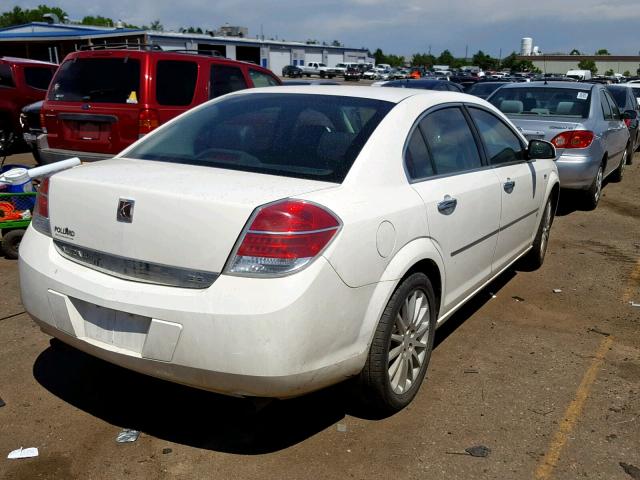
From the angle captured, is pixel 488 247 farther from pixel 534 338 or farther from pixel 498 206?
pixel 534 338

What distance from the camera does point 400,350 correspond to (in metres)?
3.29

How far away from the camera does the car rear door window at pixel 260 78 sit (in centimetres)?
929

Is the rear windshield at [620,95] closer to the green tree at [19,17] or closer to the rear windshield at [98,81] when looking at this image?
the rear windshield at [98,81]

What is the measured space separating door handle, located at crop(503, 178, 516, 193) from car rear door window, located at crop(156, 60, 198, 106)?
4.35 metres

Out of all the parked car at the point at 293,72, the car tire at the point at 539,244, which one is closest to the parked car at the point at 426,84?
the car tire at the point at 539,244

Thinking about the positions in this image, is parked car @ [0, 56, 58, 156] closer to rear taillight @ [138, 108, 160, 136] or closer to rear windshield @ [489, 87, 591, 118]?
rear taillight @ [138, 108, 160, 136]

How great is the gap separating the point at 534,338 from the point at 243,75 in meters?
5.87

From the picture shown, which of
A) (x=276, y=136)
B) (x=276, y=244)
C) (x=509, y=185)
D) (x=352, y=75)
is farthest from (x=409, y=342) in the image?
(x=352, y=75)

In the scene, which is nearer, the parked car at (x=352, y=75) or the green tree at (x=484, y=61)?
the parked car at (x=352, y=75)

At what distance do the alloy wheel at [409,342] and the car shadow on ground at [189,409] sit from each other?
26 centimetres

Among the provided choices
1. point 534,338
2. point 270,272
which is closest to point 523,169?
point 534,338

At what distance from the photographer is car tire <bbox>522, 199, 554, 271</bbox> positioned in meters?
5.74

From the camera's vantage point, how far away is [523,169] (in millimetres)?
4941

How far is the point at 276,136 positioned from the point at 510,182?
76.9 inches
